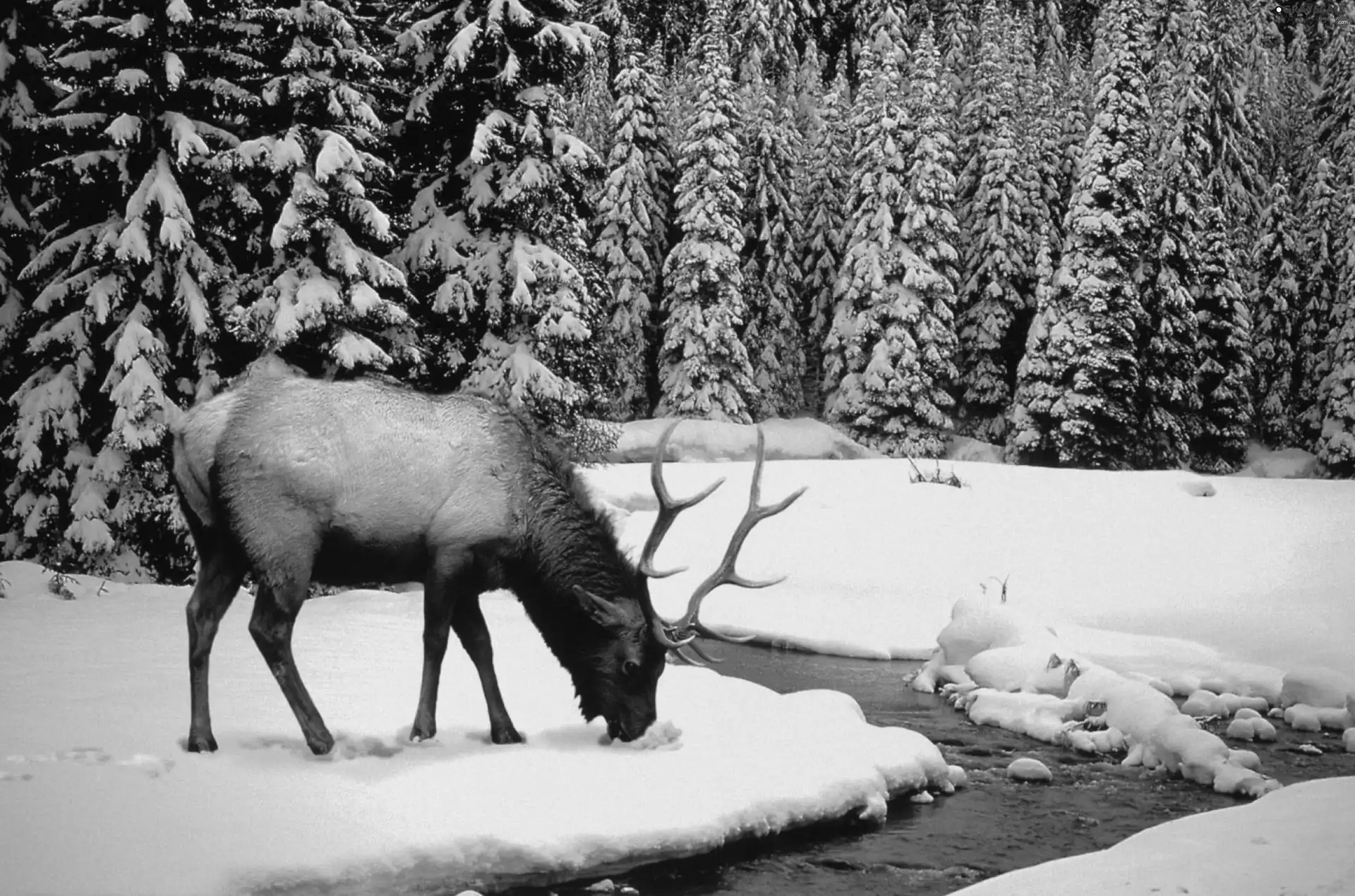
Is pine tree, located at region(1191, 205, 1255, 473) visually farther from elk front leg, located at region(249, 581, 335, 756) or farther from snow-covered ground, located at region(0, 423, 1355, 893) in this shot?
elk front leg, located at region(249, 581, 335, 756)

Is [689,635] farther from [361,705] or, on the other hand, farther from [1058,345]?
[1058,345]

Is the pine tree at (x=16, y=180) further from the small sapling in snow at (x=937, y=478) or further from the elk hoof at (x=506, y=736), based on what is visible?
the small sapling in snow at (x=937, y=478)

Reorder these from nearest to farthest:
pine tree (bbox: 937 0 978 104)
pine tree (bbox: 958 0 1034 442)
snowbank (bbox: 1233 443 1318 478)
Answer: snowbank (bbox: 1233 443 1318 478), pine tree (bbox: 958 0 1034 442), pine tree (bbox: 937 0 978 104)

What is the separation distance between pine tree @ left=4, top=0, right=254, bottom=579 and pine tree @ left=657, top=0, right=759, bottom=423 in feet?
65.8

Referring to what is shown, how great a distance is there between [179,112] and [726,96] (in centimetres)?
2223

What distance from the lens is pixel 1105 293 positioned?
27969mm

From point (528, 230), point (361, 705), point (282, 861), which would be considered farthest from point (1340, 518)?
point (282, 861)

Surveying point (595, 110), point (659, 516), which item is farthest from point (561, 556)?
point (595, 110)

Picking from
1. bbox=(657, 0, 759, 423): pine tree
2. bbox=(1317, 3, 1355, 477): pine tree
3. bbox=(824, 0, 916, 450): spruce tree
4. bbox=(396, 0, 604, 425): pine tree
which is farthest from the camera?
bbox=(824, 0, 916, 450): spruce tree

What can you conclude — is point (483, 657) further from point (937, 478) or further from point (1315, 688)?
point (937, 478)

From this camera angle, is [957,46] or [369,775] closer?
[369,775]

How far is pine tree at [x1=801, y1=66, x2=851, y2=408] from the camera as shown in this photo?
122 feet

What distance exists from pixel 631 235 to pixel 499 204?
2028cm

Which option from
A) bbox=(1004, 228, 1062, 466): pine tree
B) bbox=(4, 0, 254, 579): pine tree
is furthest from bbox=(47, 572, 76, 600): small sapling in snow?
bbox=(1004, 228, 1062, 466): pine tree
